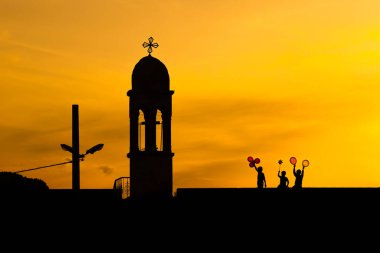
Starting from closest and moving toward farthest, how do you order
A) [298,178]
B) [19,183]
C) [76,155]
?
[298,178], [19,183], [76,155]

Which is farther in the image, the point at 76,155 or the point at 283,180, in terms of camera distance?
the point at 76,155

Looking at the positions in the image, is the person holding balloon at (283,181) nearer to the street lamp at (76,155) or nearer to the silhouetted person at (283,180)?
the silhouetted person at (283,180)

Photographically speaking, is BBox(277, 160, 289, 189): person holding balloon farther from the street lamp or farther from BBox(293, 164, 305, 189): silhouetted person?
the street lamp

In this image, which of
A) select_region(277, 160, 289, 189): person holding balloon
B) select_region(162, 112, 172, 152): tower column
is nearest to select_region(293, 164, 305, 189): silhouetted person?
select_region(277, 160, 289, 189): person holding balloon

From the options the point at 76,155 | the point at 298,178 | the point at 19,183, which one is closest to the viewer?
the point at 298,178

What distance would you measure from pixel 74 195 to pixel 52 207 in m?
0.94

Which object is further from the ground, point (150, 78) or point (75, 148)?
point (150, 78)

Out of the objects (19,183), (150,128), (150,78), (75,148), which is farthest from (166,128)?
(19,183)

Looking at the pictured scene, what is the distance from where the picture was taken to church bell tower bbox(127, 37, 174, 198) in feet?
130

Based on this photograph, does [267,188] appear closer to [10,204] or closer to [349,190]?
[349,190]

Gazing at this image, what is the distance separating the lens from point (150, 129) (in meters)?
40.5

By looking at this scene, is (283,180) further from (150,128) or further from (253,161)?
(150,128)

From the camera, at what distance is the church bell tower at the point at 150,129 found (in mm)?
39531

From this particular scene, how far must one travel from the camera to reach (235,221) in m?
33.4
